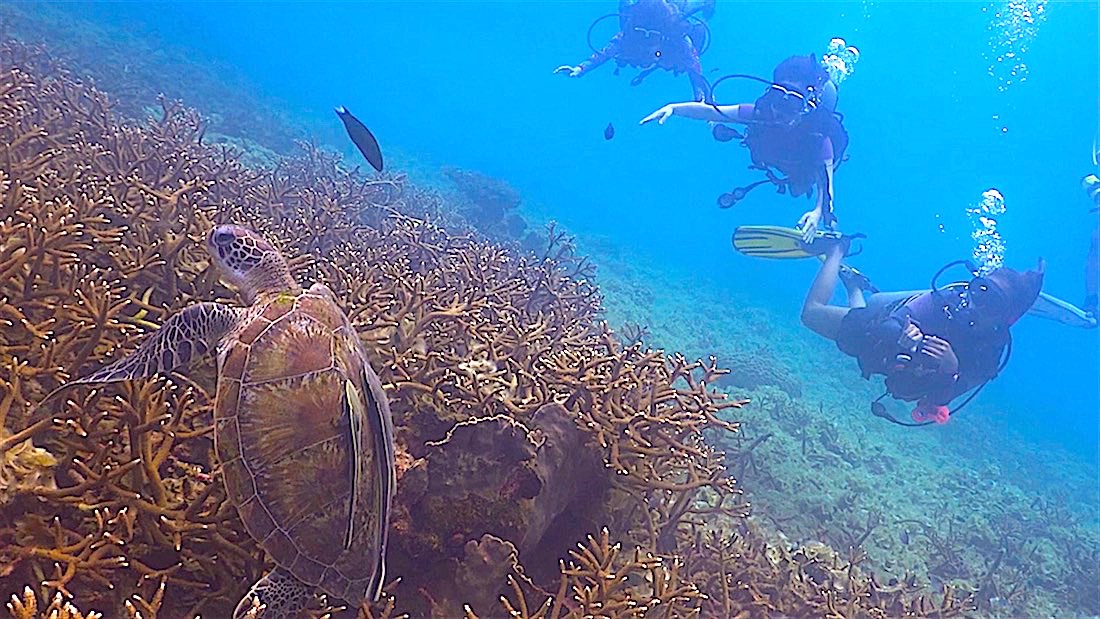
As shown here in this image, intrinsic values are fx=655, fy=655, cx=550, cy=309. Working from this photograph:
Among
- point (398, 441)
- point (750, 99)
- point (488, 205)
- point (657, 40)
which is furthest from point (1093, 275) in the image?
point (750, 99)

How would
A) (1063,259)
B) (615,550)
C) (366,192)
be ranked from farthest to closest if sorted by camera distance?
(1063,259) → (366,192) → (615,550)

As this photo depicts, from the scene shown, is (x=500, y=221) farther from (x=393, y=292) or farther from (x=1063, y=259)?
(x=1063, y=259)

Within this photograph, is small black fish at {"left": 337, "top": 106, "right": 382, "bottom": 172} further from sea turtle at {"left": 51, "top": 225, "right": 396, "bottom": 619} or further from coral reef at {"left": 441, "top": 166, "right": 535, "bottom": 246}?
coral reef at {"left": 441, "top": 166, "right": 535, "bottom": 246}

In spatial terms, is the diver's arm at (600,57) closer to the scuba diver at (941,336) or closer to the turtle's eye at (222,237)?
the scuba diver at (941,336)

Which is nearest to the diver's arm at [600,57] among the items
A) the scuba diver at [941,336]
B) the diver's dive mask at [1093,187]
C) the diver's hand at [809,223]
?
the diver's hand at [809,223]

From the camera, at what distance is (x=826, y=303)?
822 cm

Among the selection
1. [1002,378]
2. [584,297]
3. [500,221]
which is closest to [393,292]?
[584,297]

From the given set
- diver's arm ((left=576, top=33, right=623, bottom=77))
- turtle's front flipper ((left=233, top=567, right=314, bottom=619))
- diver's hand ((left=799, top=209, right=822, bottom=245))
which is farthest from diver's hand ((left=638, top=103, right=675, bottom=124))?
turtle's front flipper ((left=233, top=567, right=314, bottom=619))

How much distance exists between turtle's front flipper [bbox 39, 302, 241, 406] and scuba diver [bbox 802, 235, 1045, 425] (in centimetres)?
591

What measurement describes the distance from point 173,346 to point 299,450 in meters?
0.58

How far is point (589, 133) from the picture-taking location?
94.5 metres

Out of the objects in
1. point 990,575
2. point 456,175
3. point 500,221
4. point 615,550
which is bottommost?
point 615,550

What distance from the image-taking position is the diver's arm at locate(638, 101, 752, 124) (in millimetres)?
7812

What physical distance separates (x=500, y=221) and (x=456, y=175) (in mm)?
4371
